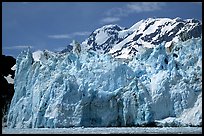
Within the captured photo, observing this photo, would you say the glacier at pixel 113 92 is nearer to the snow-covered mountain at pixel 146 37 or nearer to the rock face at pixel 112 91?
the rock face at pixel 112 91

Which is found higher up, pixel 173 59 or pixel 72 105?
pixel 173 59

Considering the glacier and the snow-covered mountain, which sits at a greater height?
the snow-covered mountain

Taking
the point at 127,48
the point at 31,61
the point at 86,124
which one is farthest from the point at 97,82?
the point at 127,48

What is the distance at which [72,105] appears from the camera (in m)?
29.4

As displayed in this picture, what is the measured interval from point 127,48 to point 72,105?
120451 mm

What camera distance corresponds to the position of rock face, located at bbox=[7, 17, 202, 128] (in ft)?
94.5

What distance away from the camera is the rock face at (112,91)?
28812 mm

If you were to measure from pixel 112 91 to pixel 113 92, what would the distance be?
1766 millimetres

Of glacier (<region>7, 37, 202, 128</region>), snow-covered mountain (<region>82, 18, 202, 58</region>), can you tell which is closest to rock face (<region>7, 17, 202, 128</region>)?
glacier (<region>7, 37, 202, 128</region>)

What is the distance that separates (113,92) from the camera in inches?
1183

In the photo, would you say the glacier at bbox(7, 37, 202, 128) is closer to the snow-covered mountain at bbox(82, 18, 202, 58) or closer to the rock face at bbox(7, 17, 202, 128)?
the rock face at bbox(7, 17, 202, 128)

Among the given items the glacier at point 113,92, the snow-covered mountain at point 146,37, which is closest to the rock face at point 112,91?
the glacier at point 113,92

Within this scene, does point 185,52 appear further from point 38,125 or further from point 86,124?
point 38,125

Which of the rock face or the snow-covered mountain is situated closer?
the rock face
